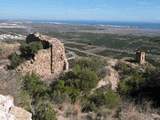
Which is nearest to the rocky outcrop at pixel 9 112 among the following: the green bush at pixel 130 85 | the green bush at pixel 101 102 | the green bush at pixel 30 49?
the green bush at pixel 101 102

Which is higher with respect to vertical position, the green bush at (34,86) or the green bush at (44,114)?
the green bush at (44,114)

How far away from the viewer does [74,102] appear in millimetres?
14625

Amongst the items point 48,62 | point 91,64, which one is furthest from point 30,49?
point 91,64

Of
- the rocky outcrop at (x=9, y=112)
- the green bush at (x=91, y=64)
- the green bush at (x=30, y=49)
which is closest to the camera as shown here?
the rocky outcrop at (x=9, y=112)

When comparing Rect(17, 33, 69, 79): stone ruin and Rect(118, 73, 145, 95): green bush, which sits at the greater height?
Rect(17, 33, 69, 79): stone ruin

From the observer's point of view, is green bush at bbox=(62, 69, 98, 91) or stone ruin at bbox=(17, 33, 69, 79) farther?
stone ruin at bbox=(17, 33, 69, 79)

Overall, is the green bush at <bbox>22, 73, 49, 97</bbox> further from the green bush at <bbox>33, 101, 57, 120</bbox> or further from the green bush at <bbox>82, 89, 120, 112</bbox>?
the green bush at <bbox>33, 101, 57, 120</bbox>

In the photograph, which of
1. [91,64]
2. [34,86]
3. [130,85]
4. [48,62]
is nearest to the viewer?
[34,86]

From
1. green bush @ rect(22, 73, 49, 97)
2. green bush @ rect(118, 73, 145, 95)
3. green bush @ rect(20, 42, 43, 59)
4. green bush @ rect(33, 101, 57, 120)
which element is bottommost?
green bush @ rect(118, 73, 145, 95)

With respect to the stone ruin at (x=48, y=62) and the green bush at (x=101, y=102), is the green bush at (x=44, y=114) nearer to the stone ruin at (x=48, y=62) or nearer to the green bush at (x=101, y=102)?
the green bush at (x=101, y=102)

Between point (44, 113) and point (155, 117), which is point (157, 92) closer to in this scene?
point (155, 117)

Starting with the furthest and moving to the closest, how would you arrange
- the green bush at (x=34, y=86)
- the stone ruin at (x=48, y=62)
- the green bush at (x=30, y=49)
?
the green bush at (x=30, y=49) < the stone ruin at (x=48, y=62) < the green bush at (x=34, y=86)

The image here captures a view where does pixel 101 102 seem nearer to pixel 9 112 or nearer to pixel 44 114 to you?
pixel 44 114

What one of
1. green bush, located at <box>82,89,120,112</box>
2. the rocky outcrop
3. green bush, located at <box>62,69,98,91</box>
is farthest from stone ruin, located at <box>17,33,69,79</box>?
the rocky outcrop
